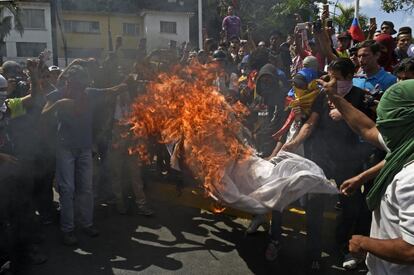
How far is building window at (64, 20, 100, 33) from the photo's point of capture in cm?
550

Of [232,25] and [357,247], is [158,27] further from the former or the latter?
[357,247]

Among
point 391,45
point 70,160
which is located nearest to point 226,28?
point 391,45

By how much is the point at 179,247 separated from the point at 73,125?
181cm

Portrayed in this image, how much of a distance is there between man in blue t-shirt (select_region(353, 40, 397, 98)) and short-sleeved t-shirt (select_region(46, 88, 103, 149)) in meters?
3.07

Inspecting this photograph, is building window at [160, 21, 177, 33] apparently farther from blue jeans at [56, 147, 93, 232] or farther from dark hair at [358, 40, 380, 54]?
dark hair at [358, 40, 380, 54]

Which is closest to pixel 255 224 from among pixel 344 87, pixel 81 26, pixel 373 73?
pixel 344 87

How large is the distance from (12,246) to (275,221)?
2.60m

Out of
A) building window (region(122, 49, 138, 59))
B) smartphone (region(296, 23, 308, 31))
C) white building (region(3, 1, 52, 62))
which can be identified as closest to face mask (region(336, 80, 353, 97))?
smartphone (region(296, 23, 308, 31))

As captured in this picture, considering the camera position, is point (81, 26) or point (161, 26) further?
point (161, 26)

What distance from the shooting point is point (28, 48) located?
21.7 ft

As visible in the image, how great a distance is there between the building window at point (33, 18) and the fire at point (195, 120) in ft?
5.67

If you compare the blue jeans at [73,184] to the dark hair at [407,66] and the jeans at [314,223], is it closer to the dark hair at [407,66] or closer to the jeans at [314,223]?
the jeans at [314,223]

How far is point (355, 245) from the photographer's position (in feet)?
6.62

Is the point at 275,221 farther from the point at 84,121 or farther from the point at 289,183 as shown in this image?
the point at 84,121
